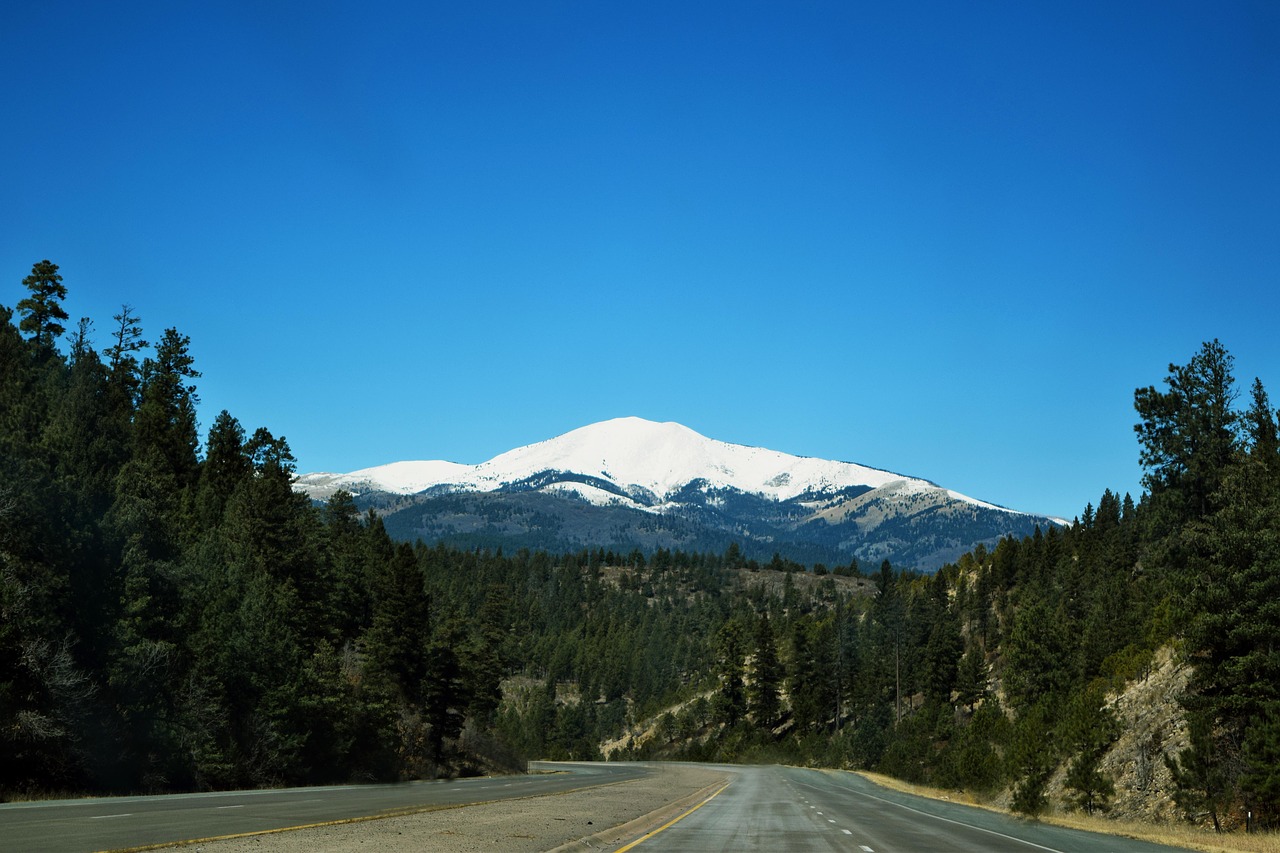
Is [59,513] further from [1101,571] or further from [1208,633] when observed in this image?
[1101,571]

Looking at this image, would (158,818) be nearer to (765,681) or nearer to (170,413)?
(170,413)

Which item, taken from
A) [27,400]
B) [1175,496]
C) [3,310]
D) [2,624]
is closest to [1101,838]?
[2,624]

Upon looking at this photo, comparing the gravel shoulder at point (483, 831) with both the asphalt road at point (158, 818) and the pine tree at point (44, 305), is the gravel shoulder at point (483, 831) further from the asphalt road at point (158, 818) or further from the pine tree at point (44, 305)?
the pine tree at point (44, 305)

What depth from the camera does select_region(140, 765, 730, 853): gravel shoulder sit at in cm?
1847

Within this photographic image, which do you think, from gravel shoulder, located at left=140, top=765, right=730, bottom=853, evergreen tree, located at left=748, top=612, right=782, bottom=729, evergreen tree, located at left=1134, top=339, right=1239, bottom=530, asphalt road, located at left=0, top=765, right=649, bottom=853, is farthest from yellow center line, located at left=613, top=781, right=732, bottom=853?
evergreen tree, located at left=748, top=612, right=782, bottom=729

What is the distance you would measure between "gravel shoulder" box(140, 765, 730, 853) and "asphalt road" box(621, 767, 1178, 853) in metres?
1.07

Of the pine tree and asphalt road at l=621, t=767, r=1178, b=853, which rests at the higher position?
the pine tree

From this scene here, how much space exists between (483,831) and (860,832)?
9.40 metres

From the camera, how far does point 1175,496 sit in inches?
2630

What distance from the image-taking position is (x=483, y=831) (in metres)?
23.3

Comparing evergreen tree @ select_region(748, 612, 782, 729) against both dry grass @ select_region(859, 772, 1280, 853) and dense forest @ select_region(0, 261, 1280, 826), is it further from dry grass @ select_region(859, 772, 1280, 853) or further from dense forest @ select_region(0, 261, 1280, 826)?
dry grass @ select_region(859, 772, 1280, 853)

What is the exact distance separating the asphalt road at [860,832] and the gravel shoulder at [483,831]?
42.1 inches

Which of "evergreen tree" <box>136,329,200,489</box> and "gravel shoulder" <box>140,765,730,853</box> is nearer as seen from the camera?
"gravel shoulder" <box>140,765,730,853</box>

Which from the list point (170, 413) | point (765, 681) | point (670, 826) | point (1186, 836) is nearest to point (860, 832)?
point (670, 826)
